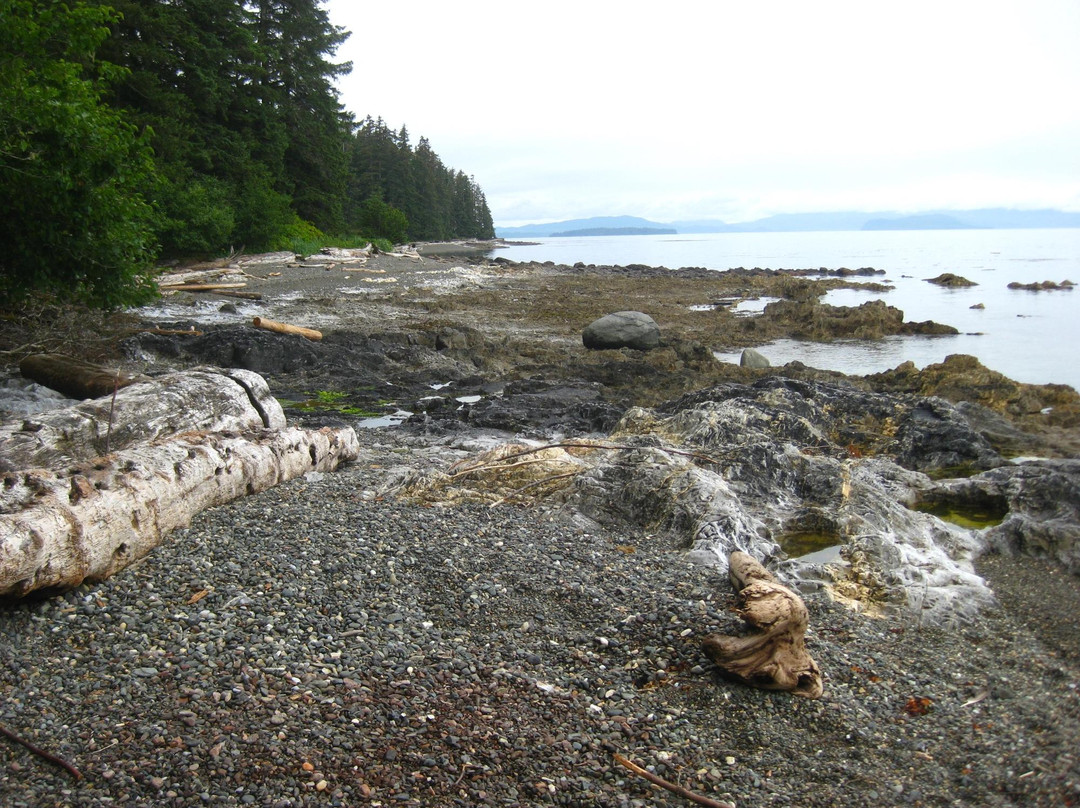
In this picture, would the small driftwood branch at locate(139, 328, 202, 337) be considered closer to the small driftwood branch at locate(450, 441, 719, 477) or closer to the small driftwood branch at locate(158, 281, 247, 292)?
the small driftwood branch at locate(158, 281, 247, 292)

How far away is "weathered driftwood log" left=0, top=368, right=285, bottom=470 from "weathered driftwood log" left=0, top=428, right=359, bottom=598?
2.94 feet

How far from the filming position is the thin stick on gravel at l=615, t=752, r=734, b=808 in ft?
10.3

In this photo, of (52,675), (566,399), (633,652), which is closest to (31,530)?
(52,675)

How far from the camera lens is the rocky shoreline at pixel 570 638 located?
10.7 feet

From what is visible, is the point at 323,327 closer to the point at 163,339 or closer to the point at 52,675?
the point at 163,339

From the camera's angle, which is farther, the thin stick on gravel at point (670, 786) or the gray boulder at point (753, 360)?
the gray boulder at point (753, 360)

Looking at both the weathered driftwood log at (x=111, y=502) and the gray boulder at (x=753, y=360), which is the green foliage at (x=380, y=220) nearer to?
the gray boulder at (x=753, y=360)

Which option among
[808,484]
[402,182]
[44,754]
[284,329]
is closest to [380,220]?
[402,182]

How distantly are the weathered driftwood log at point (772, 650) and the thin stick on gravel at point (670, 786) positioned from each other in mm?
950

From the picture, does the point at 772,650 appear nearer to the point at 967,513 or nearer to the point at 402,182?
the point at 967,513

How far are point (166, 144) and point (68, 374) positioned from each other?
22088 mm

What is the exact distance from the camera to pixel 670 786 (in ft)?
10.5

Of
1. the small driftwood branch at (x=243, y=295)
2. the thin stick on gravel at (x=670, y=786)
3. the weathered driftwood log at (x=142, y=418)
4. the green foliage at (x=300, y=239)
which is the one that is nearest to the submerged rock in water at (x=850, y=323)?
the small driftwood branch at (x=243, y=295)

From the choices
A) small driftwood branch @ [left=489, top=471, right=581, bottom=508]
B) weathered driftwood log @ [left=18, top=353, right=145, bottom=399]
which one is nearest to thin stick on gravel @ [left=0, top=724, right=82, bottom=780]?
small driftwood branch @ [left=489, top=471, right=581, bottom=508]
